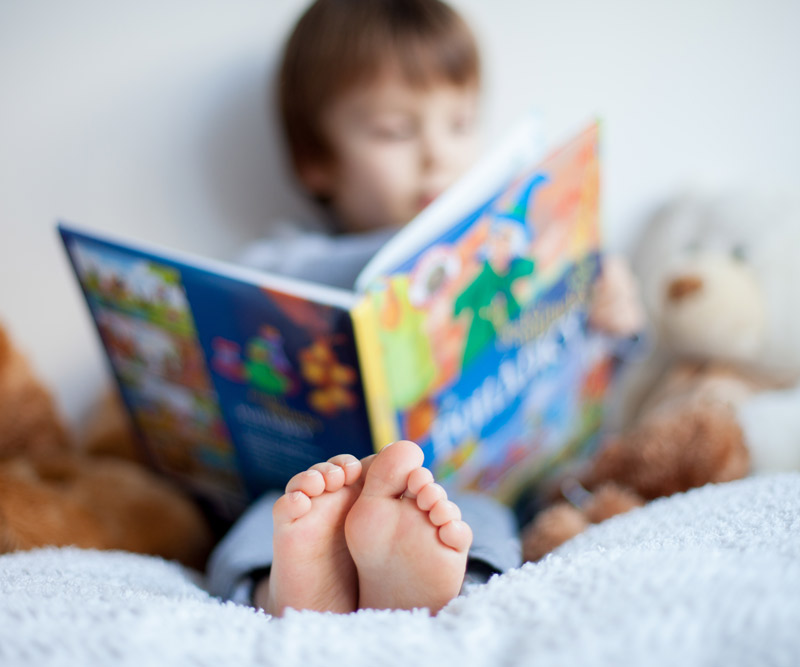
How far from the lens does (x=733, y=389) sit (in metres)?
0.83

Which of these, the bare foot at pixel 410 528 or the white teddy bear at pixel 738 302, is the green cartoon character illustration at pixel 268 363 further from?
the white teddy bear at pixel 738 302

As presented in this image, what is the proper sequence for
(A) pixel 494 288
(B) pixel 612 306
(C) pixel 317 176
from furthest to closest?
(C) pixel 317 176, (B) pixel 612 306, (A) pixel 494 288

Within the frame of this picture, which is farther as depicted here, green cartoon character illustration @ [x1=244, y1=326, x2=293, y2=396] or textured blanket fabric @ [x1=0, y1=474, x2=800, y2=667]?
green cartoon character illustration @ [x1=244, y1=326, x2=293, y2=396]

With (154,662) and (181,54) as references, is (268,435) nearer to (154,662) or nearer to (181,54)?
(154,662)

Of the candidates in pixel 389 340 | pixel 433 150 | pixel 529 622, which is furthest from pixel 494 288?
pixel 529 622

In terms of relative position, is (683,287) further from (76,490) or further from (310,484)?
(76,490)

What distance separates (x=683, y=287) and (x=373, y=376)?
47 centimetres

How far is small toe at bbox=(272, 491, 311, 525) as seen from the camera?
0.45 metres

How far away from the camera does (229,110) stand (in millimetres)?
937

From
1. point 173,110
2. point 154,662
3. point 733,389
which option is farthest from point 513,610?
point 173,110

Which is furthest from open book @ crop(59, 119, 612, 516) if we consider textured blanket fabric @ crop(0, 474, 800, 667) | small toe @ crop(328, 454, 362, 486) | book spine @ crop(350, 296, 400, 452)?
textured blanket fabric @ crop(0, 474, 800, 667)

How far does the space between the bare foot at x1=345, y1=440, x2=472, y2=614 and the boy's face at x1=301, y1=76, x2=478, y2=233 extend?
0.50 meters

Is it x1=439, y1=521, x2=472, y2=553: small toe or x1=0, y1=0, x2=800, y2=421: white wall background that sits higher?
x1=0, y1=0, x2=800, y2=421: white wall background

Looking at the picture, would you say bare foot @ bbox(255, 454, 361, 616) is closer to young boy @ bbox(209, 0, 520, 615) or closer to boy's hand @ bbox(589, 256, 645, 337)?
young boy @ bbox(209, 0, 520, 615)
